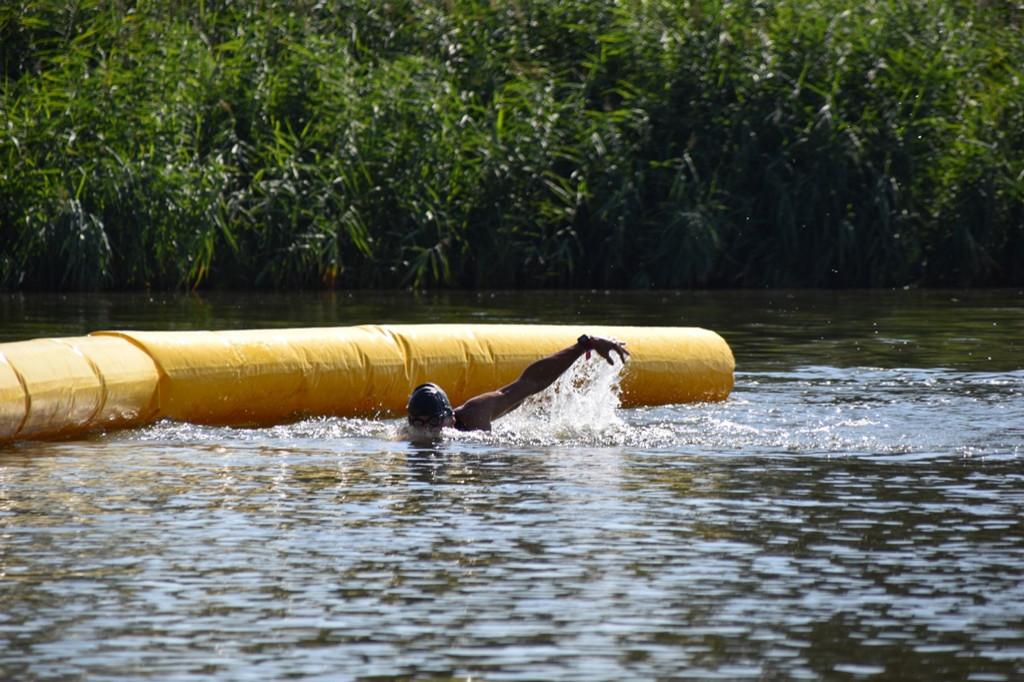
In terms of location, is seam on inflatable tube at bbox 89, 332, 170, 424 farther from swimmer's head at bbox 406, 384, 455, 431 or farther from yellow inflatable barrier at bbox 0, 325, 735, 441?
swimmer's head at bbox 406, 384, 455, 431

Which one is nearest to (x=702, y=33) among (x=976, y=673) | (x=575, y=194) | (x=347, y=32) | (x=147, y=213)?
(x=575, y=194)

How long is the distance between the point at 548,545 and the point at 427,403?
9.30ft

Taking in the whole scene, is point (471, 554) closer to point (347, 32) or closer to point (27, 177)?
point (27, 177)

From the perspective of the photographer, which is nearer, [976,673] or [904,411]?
[976,673]

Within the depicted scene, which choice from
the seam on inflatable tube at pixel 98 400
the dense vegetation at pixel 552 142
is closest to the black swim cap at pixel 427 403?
the seam on inflatable tube at pixel 98 400

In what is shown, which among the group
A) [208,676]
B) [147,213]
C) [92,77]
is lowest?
[208,676]

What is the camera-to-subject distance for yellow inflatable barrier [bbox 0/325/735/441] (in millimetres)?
8773

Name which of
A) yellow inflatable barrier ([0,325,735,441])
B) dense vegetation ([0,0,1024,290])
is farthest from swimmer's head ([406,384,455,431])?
dense vegetation ([0,0,1024,290])

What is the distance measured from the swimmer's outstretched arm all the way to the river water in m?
0.14

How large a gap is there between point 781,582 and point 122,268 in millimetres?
13956

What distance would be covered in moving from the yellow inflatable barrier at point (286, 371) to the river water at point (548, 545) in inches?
7.0

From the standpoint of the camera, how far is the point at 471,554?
5.86 metres

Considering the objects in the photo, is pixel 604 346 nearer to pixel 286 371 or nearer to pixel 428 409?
pixel 428 409

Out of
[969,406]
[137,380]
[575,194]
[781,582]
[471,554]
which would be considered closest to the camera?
[781,582]
